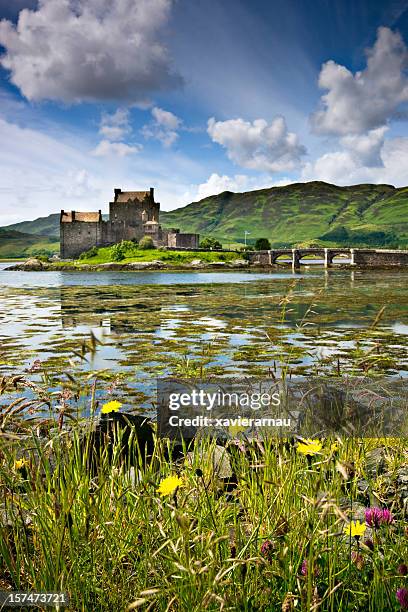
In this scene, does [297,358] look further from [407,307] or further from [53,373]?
[407,307]

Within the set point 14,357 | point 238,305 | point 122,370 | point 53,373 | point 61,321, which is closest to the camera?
point 53,373

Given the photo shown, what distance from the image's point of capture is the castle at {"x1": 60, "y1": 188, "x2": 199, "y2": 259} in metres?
167

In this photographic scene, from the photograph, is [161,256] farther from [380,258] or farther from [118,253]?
[380,258]

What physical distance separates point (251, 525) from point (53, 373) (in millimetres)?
9339

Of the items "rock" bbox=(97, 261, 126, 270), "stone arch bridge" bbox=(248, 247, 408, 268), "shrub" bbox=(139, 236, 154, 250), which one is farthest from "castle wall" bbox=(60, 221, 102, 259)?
"stone arch bridge" bbox=(248, 247, 408, 268)

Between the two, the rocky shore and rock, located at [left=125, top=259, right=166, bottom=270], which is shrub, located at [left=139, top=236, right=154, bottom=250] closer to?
the rocky shore

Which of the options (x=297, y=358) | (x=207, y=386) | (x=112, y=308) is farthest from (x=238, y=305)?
(x=207, y=386)

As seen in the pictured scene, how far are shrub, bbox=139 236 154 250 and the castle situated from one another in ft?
28.7

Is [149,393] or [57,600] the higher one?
[57,600]

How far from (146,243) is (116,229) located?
1823 cm

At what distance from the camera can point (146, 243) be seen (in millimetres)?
154750

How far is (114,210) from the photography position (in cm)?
17050

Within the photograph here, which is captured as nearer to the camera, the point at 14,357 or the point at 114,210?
the point at 14,357

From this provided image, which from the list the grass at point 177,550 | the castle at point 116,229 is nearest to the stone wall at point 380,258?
the castle at point 116,229
